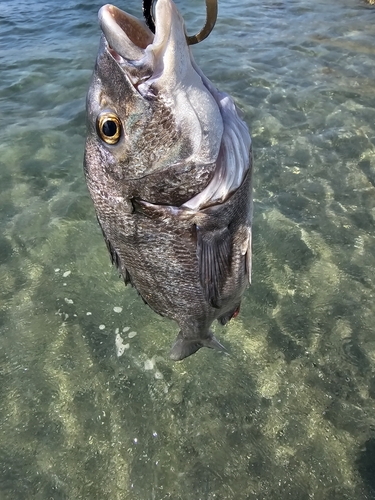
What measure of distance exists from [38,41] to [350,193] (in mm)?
9322

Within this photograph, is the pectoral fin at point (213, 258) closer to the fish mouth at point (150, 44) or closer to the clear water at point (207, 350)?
the fish mouth at point (150, 44)

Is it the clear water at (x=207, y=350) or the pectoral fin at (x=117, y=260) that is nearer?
the pectoral fin at (x=117, y=260)

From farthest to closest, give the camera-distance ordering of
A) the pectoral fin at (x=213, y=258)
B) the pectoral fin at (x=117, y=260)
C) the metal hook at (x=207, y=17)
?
the pectoral fin at (x=117, y=260) → the pectoral fin at (x=213, y=258) → the metal hook at (x=207, y=17)

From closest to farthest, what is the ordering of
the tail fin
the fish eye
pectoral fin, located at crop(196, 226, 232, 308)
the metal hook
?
the metal hook < the fish eye < pectoral fin, located at crop(196, 226, 232, 308) < the tail fin

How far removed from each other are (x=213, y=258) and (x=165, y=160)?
56cm

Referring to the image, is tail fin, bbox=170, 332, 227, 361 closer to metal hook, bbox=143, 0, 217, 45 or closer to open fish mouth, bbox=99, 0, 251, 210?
open fish mouth, bbox=99, 0, 251, 210

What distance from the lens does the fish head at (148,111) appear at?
62.4 inches

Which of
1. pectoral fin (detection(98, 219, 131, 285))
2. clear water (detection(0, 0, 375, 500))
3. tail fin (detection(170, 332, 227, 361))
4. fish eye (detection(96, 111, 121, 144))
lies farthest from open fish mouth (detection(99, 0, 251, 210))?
clear water (detection(0, 0, 375, 500))

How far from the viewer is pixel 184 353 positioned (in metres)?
2.81

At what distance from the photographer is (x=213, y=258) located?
6.79ft

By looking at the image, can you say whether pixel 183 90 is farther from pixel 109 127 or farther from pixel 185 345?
pixel 185 345

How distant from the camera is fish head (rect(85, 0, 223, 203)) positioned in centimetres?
158

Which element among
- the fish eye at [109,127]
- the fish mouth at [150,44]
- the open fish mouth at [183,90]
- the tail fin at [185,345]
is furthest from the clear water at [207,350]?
the fish mouth at [150,44]

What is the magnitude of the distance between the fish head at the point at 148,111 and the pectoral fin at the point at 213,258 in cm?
25
